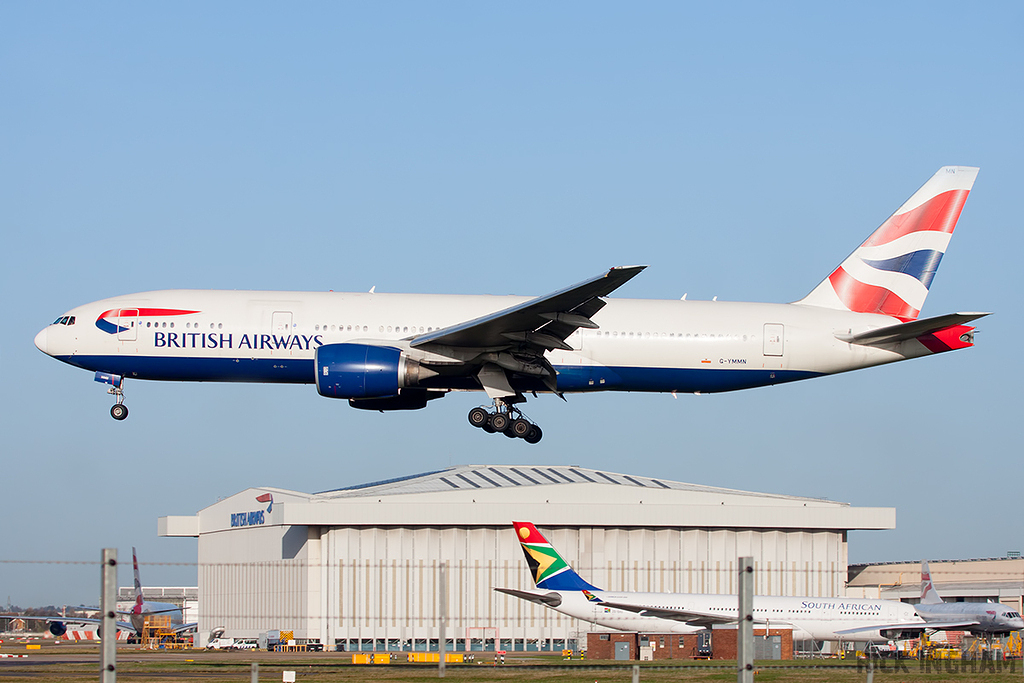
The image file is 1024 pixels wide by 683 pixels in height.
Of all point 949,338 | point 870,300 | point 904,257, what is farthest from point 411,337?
point 904,257

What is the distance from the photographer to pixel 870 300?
37.8 metres

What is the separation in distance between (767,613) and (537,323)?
20.5 m

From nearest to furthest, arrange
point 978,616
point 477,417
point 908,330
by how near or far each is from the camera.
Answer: point 908,330, point 477,417, point 978,616

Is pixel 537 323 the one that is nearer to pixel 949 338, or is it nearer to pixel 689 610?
pixel 949 338

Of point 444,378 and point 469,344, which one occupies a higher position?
point 469,344

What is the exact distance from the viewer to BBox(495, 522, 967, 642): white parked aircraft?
4466 centimetres

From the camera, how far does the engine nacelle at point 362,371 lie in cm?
3219

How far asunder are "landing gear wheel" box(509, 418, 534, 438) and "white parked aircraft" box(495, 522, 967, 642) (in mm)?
10212

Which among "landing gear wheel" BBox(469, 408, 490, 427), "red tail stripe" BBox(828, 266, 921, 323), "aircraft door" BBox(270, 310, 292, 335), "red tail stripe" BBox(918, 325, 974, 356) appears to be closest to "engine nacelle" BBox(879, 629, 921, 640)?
"red tail stripe" BBox(828, 266, 921, 323)

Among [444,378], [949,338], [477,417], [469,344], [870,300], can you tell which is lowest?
[477,417]

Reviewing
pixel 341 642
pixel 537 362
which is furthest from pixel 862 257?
pixel 341 642

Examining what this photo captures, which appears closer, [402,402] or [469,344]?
[469,344]

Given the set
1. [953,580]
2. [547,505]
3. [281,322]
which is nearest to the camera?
[281,322]

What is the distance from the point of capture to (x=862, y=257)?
3862cm
